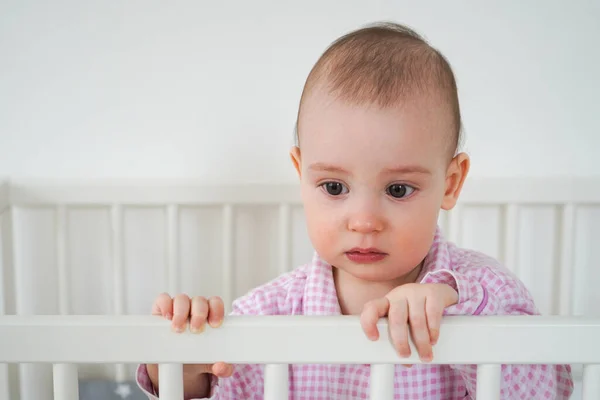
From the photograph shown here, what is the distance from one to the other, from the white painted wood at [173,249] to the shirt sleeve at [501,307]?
542 millimetres

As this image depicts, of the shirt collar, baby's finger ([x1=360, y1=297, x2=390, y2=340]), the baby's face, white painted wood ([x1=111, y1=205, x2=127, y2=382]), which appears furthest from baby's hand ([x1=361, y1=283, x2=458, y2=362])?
white painted wood ([x1=111, y1=205, x2=127, y2=382])

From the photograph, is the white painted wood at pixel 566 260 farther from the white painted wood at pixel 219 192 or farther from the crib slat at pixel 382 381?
A: the crib slat at pixel 382 381

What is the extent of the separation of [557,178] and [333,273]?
20.1 inches

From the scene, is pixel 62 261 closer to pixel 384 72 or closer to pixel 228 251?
pixel 228 251

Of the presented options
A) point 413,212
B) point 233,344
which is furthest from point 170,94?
point 233,344

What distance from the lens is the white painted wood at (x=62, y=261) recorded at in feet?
3.82

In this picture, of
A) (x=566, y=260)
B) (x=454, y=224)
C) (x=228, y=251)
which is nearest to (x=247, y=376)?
(x=228, y=251)

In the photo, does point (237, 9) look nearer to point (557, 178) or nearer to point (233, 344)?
point (557, 178)

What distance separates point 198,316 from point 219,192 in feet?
1.95

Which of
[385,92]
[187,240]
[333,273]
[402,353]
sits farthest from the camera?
[187,240]

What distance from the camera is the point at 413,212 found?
0.74m

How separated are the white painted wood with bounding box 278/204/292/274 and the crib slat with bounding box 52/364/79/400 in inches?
25.1

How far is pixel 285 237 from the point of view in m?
1.22

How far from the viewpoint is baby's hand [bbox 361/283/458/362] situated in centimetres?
57
